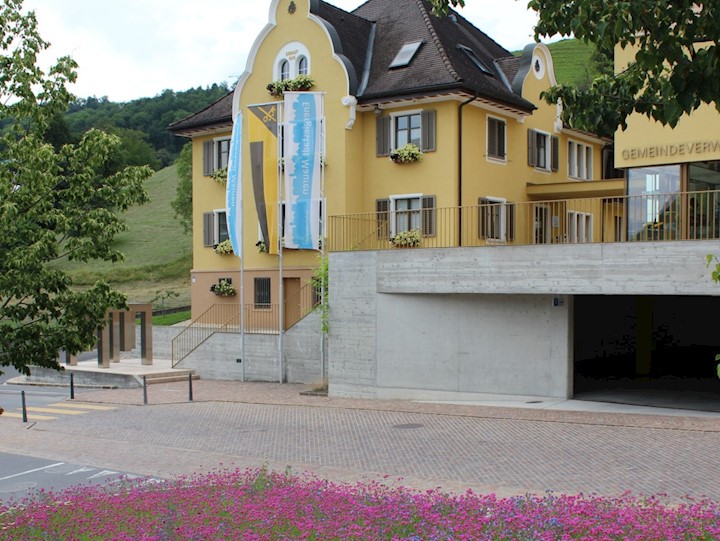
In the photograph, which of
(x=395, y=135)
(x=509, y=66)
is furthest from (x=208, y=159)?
(x=509, y=66)

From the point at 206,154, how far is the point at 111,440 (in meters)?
21.0

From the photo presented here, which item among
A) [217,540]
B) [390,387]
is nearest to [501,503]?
[217,540]

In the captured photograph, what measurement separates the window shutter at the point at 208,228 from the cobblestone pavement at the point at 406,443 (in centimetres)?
1386

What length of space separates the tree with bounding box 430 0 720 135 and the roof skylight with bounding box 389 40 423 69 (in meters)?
26.3

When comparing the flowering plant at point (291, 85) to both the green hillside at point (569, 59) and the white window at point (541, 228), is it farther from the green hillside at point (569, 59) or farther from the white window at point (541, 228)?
the green hillside at point (569, 59)

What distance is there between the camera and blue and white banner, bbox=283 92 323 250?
30.2 m

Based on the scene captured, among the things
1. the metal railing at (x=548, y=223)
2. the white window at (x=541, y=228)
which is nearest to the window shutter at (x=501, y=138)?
the metal railing at (x=548, y=223)

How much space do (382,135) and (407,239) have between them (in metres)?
4.84

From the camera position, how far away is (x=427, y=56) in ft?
112

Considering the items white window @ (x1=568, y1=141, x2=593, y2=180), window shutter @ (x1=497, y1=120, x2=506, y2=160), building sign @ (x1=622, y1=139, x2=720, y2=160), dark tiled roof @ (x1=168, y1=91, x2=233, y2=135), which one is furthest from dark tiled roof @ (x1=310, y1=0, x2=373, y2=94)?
building sign @ (x1=622, y1=139, x2=720, y2=160)

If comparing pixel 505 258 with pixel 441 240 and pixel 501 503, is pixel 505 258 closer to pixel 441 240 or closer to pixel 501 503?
pixel 441 240

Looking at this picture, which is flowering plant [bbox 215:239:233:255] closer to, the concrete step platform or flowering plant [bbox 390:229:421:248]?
the concrete step platform

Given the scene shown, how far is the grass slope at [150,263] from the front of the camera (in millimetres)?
67631

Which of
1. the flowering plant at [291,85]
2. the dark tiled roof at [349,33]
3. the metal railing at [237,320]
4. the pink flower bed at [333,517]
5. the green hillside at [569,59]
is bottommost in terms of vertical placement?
the pink flower bed at [333,517]
